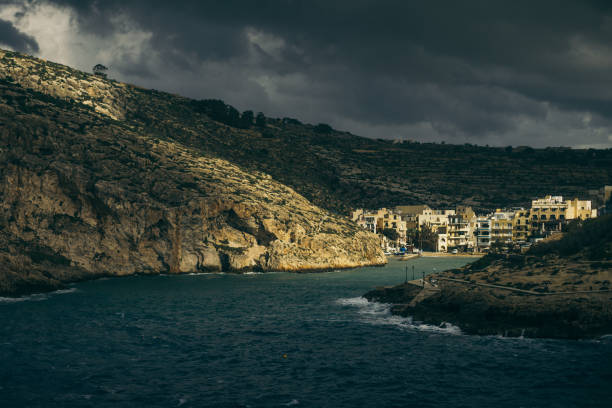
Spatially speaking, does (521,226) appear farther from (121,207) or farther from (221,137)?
(121,207)

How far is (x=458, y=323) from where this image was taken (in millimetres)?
52281

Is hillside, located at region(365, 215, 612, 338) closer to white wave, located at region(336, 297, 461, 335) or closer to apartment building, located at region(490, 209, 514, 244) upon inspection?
white wave, located at region(336, 297, 461, 335)

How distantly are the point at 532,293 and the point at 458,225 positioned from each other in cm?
12008

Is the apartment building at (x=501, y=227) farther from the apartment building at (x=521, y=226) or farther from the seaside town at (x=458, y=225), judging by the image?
the apartment building at (x=521, y=226)

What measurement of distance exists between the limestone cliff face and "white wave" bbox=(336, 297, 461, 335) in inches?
1686

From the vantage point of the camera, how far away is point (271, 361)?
4162 centimetres

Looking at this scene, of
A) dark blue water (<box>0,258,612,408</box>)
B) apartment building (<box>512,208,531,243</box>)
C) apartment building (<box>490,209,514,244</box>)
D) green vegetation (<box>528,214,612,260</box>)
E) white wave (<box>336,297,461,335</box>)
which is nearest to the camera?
dark blue water (<box>0,258,612,408</box>)

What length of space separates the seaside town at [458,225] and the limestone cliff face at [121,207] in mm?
43081

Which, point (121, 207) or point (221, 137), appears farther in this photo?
point (221, 137)

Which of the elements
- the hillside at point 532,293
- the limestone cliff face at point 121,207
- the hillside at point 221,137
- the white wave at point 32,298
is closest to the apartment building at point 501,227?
the hillside at point 221,137

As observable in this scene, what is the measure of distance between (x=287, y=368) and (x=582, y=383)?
738 inches

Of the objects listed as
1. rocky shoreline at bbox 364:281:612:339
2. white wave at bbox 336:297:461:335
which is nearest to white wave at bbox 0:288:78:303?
white wave at bbox 336:297:461:335

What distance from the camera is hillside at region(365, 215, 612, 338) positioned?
4775cm

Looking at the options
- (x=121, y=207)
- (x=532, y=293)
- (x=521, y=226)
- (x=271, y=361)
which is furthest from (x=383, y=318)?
(x=521, y=226)
